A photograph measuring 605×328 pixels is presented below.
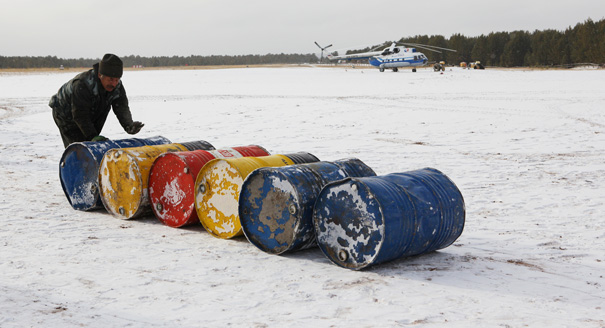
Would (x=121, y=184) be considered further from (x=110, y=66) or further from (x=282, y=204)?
(x=282, y=204)

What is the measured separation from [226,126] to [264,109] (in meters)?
3.89

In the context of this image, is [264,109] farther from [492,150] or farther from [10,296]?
[10,296]

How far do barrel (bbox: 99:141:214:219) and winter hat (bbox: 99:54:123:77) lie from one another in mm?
1200

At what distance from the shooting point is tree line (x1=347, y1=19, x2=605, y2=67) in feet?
204

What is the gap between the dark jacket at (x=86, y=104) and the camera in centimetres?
784

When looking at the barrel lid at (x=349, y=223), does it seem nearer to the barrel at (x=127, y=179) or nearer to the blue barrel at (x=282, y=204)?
the blue barrel at (x=282, y=204)

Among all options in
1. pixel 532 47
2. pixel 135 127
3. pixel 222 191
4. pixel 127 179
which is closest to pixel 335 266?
pixel 222 191

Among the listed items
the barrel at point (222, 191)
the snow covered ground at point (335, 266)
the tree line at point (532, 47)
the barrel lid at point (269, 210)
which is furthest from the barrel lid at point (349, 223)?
the tree line at point (532, 47)

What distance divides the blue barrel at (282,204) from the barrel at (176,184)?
0.98 m

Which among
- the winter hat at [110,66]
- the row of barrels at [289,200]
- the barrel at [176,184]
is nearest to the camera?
the row of barrels at [289,200]

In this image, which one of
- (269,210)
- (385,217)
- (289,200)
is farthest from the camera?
(269,210)

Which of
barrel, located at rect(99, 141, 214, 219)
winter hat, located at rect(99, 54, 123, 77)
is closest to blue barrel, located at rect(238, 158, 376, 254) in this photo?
barrel, located at rect(99, 141, 214, 219)

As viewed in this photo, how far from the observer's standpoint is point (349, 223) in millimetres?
5195

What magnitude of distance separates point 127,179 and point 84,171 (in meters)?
0.98
